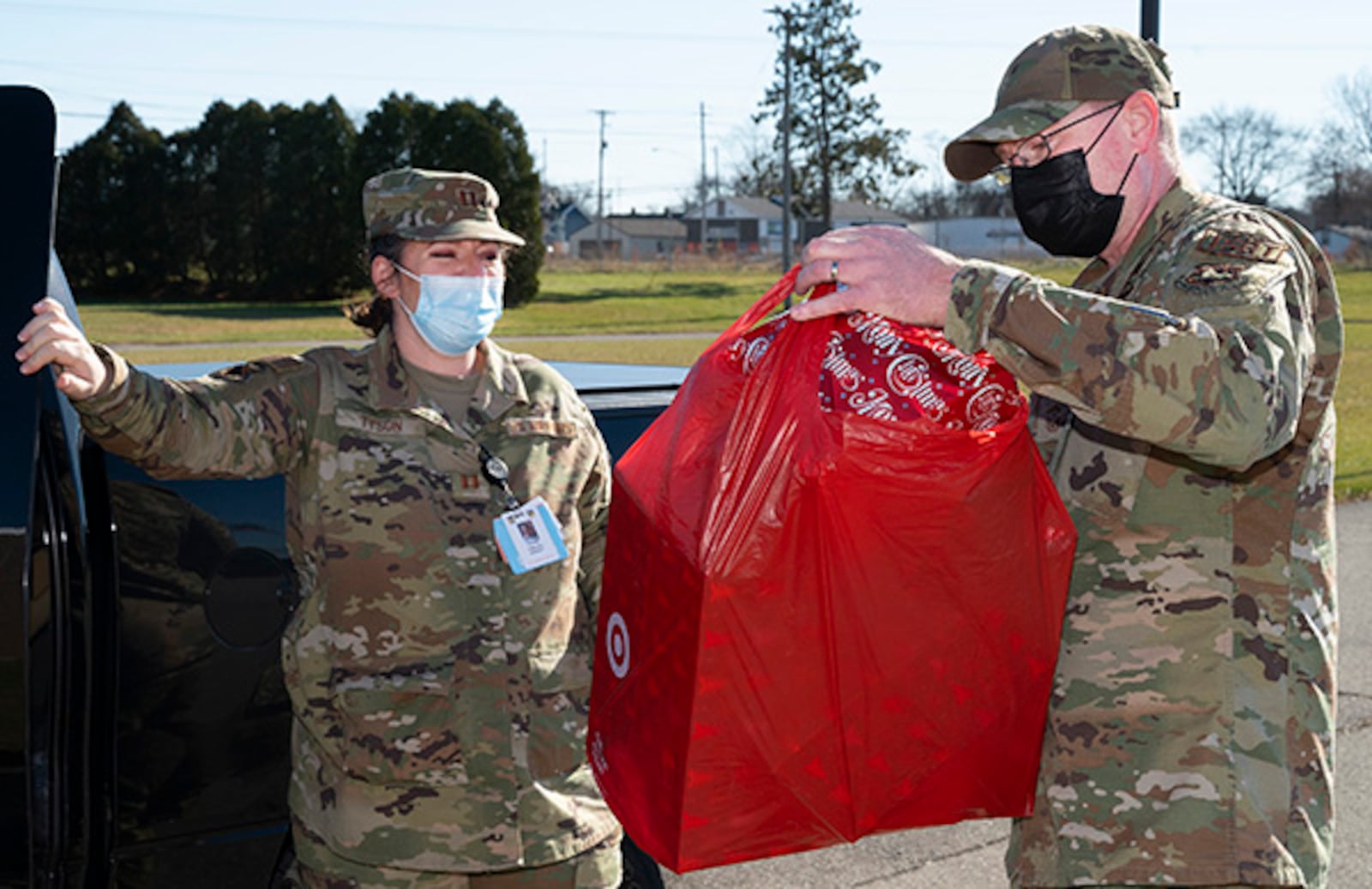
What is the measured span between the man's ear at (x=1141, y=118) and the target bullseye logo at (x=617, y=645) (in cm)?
104

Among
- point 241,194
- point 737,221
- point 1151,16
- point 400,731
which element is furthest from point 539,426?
point 737,221

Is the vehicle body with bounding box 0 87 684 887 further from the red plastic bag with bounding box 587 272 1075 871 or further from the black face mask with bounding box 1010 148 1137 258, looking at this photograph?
the black face mask with bounding box 1010 148 1137 258

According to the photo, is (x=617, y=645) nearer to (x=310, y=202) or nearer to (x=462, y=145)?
(x=462, y=145)

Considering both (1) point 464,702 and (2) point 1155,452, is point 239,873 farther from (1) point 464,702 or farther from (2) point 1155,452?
(2) point 1155,452

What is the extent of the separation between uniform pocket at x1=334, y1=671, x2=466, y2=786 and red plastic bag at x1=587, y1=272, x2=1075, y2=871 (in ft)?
2.06

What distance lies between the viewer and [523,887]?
9.07ft

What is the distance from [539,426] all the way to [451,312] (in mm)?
290

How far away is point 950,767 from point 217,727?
142 centimetres

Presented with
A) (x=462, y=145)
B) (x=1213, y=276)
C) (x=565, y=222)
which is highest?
(x=462, y=145)

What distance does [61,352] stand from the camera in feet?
7.43

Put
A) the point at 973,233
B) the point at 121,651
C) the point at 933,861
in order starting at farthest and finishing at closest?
the point at 973,233 → the point at 933,861 → the point at 121,651

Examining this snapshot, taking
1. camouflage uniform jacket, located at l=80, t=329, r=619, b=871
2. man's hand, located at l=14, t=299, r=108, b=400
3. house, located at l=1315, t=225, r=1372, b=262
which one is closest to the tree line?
camouflage uniform jacket, located at l=80, t=329, r=619, b=871

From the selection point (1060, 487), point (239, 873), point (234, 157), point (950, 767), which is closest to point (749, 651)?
point (950, 767)

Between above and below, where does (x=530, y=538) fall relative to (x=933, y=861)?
above
